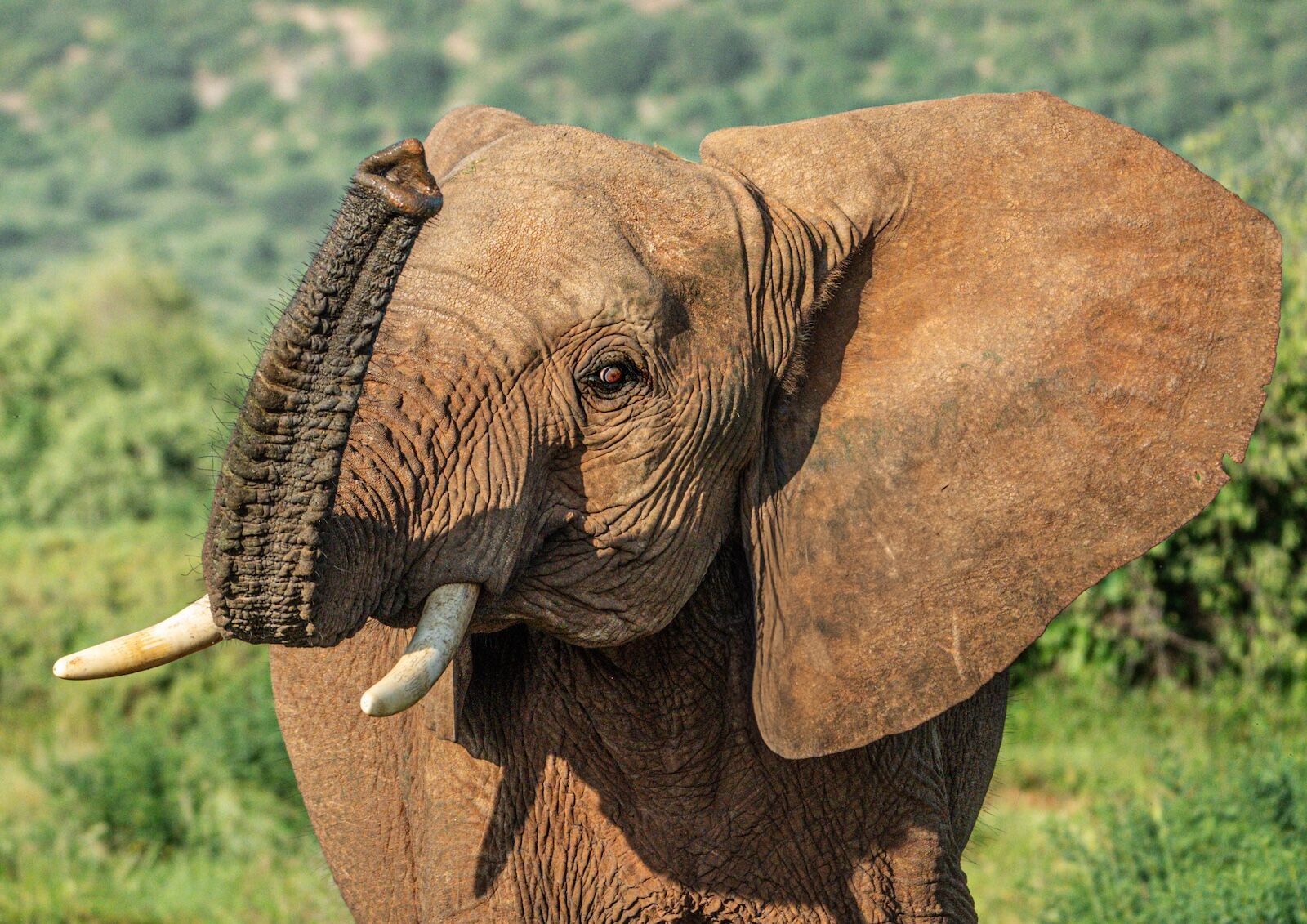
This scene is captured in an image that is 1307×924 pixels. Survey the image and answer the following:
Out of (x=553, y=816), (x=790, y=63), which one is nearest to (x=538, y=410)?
(x=553, y=816)

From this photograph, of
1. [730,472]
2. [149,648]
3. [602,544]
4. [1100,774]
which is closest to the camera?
[149,648]

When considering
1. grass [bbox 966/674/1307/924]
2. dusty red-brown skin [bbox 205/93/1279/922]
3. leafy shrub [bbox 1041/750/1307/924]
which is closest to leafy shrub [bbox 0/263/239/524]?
grass [bbox 966/674/1307/924]

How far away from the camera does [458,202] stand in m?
2.85

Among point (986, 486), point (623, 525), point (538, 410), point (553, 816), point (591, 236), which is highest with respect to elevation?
point (591, 236)

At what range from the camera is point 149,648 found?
2508 millimetres

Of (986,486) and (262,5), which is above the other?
(986,486)

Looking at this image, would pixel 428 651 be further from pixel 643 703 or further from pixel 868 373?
pixel 868 373

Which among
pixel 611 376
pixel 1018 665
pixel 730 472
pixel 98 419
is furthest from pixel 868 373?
pixel 98 419

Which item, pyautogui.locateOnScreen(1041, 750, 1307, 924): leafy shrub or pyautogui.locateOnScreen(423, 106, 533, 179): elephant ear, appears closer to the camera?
pyautogui.locateOnScreen(423, 106, 533, 179): elephant ear

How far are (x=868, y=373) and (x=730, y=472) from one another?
31 cm

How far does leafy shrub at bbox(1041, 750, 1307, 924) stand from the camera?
5.02 m

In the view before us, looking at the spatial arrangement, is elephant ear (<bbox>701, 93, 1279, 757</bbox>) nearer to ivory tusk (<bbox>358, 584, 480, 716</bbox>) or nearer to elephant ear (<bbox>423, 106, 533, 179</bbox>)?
elephant ear (<bbox>423, 106, 533, 179</bbox>)

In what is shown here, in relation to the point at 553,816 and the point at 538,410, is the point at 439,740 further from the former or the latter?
the point at 538,410

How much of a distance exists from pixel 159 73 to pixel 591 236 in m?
61.5
